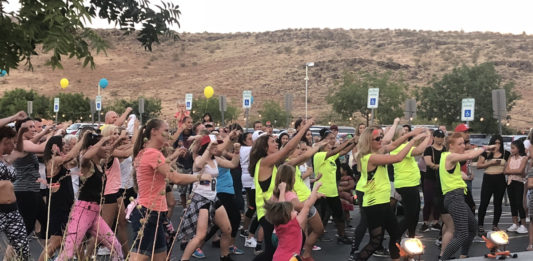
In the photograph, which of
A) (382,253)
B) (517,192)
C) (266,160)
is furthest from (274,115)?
(266,160)

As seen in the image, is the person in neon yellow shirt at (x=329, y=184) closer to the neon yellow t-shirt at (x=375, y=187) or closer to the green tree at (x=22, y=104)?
the neon yellow t-shirt at (x=375, y=187)

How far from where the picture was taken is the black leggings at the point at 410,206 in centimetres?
1014

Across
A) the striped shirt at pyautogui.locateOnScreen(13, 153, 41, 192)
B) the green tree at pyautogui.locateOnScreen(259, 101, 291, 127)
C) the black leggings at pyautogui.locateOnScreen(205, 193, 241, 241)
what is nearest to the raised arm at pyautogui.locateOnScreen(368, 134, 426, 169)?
the black leggings at pyautogui.locateOnScreen(205, 193, 241, 241)

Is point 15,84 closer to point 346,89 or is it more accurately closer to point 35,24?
point 346,89

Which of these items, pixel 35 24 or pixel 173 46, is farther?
pixel 173 46

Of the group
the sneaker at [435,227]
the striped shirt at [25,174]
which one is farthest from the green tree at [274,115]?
the striped shirt at [25,174]

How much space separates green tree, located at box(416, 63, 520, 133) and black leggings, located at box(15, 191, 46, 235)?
4275cm

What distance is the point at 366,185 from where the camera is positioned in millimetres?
8508

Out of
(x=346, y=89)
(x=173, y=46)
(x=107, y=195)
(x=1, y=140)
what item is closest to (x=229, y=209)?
(x=107, y=195)

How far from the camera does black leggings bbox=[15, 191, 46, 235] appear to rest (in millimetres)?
8750

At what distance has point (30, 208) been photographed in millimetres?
8867

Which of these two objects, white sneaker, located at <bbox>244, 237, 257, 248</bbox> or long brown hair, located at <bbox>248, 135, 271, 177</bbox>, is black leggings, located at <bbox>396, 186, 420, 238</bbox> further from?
long brown hair, located at <bbox>248, 135, 271, 177</bbox>

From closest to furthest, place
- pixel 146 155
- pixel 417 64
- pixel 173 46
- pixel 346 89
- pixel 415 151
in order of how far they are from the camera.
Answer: pixel 146 155 → pixel 415 151 → pixel 346 89 → pixel 417 64 → pixel 173 46

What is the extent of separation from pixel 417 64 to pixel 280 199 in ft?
233
